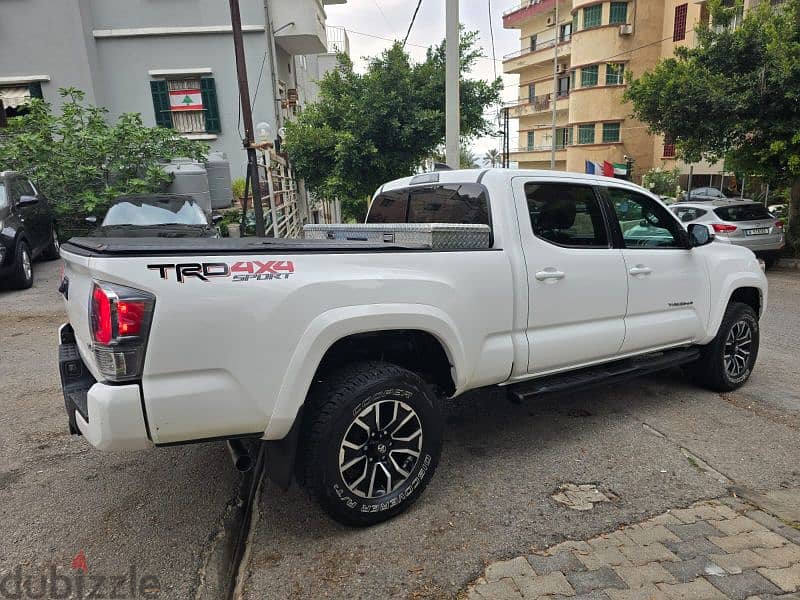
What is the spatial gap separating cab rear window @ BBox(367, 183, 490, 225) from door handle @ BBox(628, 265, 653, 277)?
1242mm

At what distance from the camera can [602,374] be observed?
12.3 ft

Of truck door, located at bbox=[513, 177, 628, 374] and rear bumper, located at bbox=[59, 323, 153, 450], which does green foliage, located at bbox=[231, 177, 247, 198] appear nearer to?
truck door, located at bbox=[513, 177, 628, 374]

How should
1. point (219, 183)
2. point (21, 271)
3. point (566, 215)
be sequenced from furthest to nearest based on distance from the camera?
point (219, 183), point (21, 271), point (566, 215)

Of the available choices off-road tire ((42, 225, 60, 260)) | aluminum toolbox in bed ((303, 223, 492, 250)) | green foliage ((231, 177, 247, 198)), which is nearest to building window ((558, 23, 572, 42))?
green foliage ((231, 177, 247, 198))

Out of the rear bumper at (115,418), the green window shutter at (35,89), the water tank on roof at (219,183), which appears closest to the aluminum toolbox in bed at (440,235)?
the rear bumper at (115,418)

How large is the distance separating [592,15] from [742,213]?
27898 mm

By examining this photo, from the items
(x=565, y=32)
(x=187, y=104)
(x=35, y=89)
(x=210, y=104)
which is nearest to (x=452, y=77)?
(x=210, y=104)

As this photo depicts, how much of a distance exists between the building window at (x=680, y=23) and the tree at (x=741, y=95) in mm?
22895

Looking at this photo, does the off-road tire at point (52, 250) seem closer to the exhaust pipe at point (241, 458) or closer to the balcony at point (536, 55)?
the exhaust pipe at point (241, 458)

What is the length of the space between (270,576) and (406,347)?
1.34m

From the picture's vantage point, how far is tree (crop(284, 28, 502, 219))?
13.3 meters

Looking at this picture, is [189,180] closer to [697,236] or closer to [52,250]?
[52,250]

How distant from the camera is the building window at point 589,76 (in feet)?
113

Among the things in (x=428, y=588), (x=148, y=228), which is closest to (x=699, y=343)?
(x=428, y=588)
